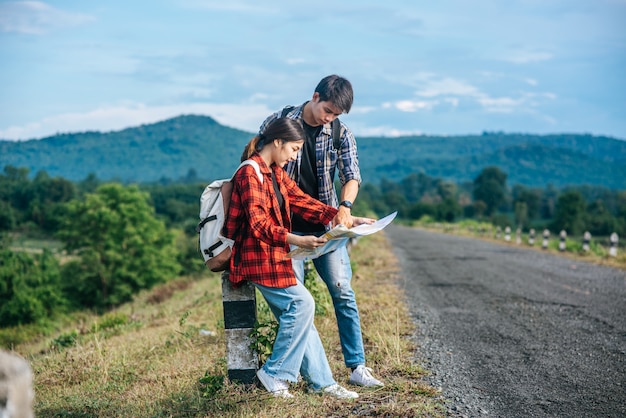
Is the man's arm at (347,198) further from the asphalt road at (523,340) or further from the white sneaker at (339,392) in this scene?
the asphalt road at (523,340)

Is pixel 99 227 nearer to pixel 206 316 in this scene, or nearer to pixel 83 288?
pixel 83 288

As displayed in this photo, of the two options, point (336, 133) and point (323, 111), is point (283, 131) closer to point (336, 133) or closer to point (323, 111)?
point (323, 111)

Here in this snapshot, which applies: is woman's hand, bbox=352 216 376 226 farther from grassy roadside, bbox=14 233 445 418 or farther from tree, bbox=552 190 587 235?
tree, bbox=552 190 587 235

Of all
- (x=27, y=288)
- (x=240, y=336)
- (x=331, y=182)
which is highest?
(x=331, y=182)

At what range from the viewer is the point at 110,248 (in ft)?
137

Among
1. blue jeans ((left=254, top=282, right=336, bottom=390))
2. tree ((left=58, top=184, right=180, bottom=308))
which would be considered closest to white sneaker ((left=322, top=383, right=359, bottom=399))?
blue jeans ((left=254, top=282, right=336, bottom=390))

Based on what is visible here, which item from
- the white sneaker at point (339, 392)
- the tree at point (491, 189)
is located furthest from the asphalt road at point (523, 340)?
the tree at point (491, 189)

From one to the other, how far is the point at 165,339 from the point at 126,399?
113 inches

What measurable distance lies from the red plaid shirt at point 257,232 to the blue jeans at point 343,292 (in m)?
0.30

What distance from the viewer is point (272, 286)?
3609 millimetres

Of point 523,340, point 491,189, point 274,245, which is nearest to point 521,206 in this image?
point 491,189

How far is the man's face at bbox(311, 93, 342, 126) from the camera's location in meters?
3.92

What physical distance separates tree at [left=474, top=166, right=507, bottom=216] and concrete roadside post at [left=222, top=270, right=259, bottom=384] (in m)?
117

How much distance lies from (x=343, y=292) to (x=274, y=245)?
74 centimetres
